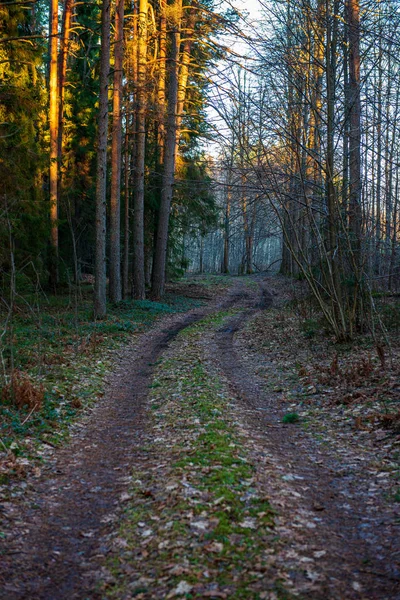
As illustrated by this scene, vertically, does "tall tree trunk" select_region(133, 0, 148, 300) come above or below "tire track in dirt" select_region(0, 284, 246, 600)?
above

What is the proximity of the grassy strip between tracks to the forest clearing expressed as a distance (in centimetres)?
2

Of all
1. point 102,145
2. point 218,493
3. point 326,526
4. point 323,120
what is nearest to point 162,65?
point 102,145

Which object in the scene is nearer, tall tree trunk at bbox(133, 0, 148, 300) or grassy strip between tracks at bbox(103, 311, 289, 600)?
grassy strip between tracks at bbox(103, 311, 289, 600)

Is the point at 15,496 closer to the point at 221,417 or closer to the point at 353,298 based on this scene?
the point at 221,417

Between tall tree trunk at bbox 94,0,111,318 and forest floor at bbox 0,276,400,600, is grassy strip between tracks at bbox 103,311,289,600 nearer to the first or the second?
forest floor at bbox 0,276,400,600

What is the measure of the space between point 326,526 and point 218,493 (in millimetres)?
1097

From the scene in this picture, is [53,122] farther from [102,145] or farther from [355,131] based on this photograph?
[355,131]

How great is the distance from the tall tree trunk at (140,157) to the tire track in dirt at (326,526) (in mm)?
15234

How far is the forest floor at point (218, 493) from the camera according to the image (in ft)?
12.9

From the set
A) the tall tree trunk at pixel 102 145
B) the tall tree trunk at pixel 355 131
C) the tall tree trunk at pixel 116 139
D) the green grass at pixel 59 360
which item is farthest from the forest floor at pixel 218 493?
the tall tree trunk at pixel 116 139

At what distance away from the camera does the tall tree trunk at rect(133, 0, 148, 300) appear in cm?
1970

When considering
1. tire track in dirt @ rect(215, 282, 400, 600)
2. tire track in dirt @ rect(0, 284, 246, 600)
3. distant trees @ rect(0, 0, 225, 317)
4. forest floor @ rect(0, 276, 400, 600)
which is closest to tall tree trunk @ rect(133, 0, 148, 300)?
distant trees @ rect(0, 0, 225, 317)

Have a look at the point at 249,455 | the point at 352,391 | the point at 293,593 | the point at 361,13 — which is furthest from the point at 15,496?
the point at 361,13

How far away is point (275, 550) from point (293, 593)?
1.85 feet
